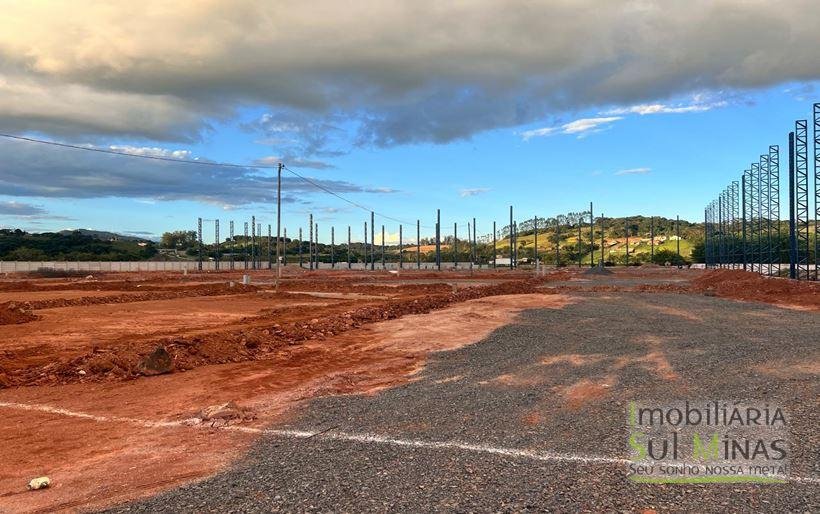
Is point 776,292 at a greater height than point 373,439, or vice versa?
point 373,439

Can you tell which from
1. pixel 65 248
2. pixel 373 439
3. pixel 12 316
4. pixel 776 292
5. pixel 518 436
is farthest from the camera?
pixel 65 248

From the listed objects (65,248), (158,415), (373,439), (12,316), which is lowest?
(158,415)

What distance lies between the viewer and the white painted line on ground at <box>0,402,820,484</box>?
611cm

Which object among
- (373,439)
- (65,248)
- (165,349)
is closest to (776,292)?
(373,439)

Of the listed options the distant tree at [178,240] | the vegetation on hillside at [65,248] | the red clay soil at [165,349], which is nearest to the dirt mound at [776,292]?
the red clay soil at [165,349]

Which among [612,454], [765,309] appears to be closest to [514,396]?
[612,454]

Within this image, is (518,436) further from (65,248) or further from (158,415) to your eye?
(65,248)

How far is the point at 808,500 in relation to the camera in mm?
4875

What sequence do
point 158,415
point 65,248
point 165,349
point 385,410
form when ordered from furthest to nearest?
point 65,248, point 165,349, point 158,415, point 385,410

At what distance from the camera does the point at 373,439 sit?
23.8ft

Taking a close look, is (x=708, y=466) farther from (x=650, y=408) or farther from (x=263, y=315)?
(x=263, y=315)

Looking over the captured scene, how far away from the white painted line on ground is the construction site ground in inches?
1.8

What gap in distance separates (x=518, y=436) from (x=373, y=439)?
6.30ft

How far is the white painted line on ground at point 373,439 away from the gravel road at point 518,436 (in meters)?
0.04
